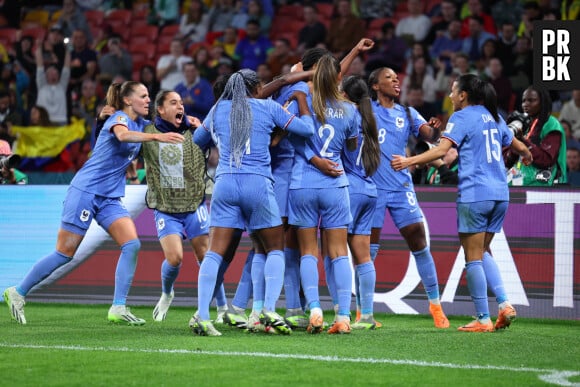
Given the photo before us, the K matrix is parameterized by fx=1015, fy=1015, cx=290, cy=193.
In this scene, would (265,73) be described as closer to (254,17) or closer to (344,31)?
(344,31)

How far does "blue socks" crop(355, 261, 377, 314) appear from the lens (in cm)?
854

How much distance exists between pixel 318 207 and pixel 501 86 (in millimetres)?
7435

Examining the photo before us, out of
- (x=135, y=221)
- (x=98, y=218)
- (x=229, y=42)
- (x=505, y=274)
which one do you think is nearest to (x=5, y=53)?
(x=229, y=42)

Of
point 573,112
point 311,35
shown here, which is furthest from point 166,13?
point 573,112

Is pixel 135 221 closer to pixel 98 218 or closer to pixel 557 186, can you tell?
pixel 98 218

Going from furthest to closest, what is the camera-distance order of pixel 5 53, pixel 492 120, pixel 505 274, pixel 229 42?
pixel 5 53
pixel 229 42
pixel 505 274
pixel 492 120

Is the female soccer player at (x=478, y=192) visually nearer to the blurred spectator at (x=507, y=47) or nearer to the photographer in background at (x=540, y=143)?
the photographer in background at (x=540, y=143)

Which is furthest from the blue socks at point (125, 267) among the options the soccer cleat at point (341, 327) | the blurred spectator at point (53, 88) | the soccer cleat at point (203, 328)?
the blurred spectator at point (53, 88)

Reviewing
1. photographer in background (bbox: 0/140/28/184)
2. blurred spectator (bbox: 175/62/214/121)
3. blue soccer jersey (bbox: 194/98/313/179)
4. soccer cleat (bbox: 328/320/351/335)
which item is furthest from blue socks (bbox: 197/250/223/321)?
blurred spectator (bbox: 175/62/214/121)

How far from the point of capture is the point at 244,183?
7555 millimetres

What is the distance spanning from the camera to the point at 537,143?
10.6 m

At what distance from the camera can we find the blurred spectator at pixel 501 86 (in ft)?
48.0

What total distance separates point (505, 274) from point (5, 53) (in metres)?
12.3

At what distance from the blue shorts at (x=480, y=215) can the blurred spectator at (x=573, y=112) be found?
20.1ft
